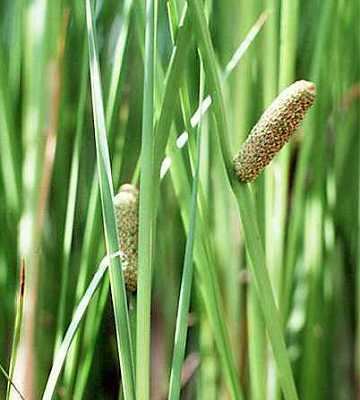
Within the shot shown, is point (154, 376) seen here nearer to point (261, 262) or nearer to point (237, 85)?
point (237, 85)

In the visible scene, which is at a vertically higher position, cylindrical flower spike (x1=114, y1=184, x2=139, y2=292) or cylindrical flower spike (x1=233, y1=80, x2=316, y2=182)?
cylindrical flower spike (x1=233, y1=80, x2=316, y2=182)

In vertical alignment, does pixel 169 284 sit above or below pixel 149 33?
below

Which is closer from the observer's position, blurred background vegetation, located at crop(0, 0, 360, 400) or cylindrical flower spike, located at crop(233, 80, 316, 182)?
cylindrical flower spike, located at crop(233, 80, 316, 182)

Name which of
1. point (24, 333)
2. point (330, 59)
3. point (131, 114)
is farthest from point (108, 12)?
point (24, 333)

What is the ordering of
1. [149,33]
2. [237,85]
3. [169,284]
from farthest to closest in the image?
[169,284], [237,85], [149,33]

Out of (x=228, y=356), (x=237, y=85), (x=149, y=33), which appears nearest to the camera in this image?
(x=149, y=33)
